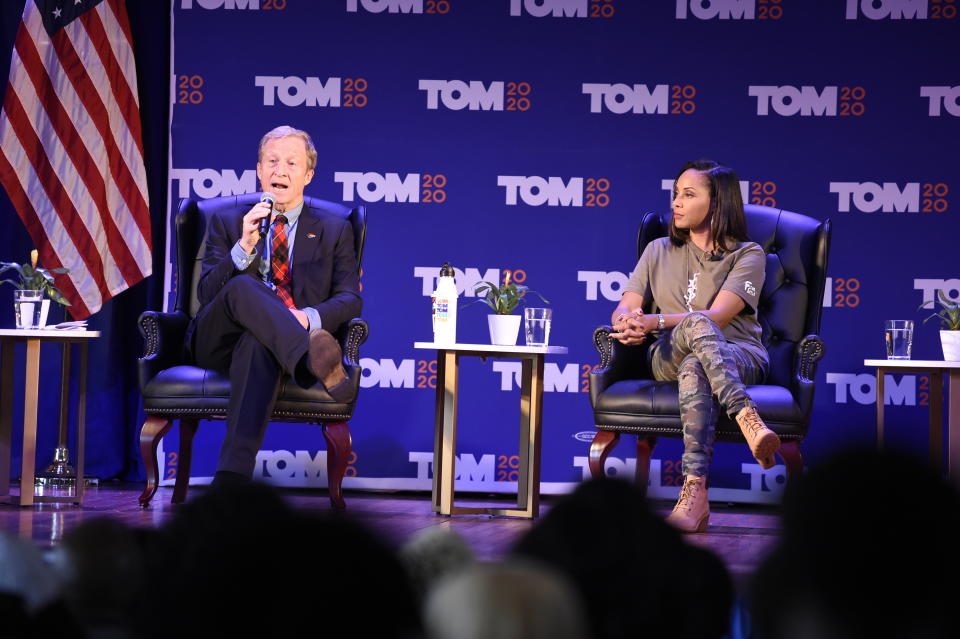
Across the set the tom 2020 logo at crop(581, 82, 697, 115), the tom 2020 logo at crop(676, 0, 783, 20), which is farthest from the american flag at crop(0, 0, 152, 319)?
the tom 2020 logo at crop(676, 0, 783, 20)

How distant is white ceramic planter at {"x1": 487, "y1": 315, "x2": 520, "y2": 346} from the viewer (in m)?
4.33

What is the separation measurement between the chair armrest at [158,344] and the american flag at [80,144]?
3.78ft

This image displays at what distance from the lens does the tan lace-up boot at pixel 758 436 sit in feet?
11.5

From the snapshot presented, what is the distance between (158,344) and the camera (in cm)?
413

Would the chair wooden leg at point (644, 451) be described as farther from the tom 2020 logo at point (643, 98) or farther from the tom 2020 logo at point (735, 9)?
the tom 2020 logo at point (735, 9)

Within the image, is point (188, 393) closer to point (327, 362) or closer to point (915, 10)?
point (327, 362)

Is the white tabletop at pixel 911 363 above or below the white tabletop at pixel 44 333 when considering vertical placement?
below

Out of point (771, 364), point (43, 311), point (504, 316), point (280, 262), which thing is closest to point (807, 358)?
point (771, 364)

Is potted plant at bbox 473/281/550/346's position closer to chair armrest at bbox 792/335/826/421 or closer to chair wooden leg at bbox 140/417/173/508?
chair armrest at bbox 792/335/826/421

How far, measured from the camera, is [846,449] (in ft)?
2.09

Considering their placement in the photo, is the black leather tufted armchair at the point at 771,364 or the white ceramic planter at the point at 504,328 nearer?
the black leather tufted armchair at the point at 771,364

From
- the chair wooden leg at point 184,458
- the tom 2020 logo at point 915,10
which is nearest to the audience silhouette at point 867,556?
the chair wooden leg at point 184,458

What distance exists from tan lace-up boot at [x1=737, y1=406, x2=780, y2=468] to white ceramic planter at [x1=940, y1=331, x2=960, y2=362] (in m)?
1.11

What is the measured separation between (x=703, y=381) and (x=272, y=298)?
1.45 m
